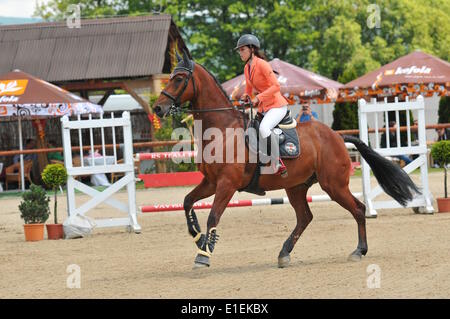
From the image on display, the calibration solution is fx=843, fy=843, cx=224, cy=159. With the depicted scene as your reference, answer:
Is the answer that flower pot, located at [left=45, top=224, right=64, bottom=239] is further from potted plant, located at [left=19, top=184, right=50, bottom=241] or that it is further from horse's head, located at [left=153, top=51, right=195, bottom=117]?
horse's head, located at [left=153, top=51, right=195, bottom=117]

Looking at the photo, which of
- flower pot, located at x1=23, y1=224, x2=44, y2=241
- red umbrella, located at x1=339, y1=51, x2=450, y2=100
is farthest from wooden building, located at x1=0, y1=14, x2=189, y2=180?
flower pot, located at x1=23, y1=224, x2=44, y2=241

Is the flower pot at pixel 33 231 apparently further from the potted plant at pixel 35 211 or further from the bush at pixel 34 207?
the bush at pixel 34 207

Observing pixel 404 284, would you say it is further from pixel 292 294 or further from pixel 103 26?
pixel 103 26

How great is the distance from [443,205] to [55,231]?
239 inches

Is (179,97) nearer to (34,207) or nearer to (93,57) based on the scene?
(34,207)

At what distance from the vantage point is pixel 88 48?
27.6 metres

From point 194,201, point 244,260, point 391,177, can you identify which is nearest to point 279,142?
point 194,201

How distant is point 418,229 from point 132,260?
4.04 meters

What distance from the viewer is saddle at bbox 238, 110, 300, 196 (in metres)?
8.99

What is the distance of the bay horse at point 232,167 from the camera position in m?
8.70

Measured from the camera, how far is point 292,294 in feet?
23.1

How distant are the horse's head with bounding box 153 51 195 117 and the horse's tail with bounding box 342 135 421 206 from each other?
224 cm
